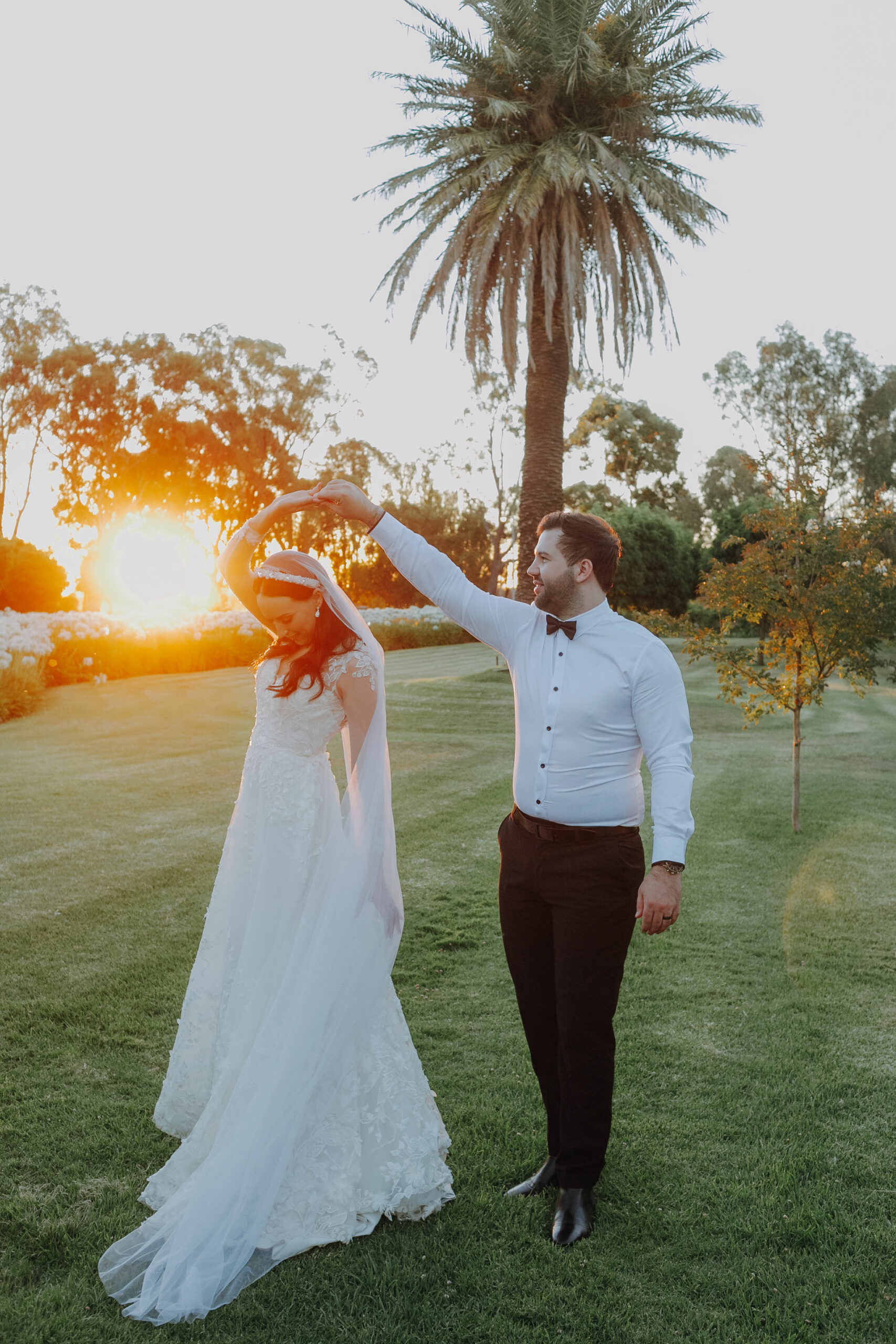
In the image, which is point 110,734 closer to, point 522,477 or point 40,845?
point 40,845

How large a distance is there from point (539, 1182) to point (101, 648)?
55.8 ft

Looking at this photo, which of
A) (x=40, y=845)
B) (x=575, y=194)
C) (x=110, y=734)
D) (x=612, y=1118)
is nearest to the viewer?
(x=612, y=1118)

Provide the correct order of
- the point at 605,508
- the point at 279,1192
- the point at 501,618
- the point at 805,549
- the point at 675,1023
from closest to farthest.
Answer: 1. the point at 279,1192
2. the point at 501,618
3. the point at 675,1023
4. the point at 805,549
5. the point at 605,508

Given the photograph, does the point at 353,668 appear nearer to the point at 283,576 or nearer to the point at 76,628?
the point at 283,576

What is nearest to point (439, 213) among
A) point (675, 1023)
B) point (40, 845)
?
point (40, 845)

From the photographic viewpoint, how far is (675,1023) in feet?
16.8

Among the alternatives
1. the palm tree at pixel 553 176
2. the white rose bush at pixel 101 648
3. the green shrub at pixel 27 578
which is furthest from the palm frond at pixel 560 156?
the green shrub at pixel 27 578

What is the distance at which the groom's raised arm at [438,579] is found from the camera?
3373mm

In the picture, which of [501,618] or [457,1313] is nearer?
[457,1313]

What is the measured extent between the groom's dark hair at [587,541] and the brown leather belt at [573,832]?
2.59 feet

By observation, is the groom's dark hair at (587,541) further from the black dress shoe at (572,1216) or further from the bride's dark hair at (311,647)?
the black dress shoe at (572,1216)

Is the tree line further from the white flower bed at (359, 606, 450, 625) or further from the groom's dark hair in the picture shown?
the groom's dark hair

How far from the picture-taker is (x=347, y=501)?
130 inches

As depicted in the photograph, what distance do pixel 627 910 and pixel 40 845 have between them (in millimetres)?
6408
